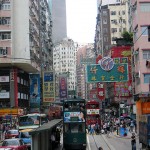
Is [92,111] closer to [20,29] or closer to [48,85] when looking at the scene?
[48,85]

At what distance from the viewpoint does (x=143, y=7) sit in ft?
128

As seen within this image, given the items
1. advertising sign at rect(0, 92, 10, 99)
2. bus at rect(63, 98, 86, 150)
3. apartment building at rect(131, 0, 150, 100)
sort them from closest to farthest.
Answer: bus at rect(63, 98, 86, 150), apartment building at rect(131, 0, 150, 100), advertising sign at rect(0, 92, 10, 99)

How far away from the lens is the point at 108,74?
34.8 meters

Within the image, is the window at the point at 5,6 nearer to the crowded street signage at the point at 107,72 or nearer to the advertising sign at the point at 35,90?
the advertising sign at the point at 35,90

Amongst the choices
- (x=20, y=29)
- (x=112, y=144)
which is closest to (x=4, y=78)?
(x=20, y=29)

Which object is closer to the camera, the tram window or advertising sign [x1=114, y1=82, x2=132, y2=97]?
the tram window

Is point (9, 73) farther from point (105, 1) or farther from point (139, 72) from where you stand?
point (105, 1)

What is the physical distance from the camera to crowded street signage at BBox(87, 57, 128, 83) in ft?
113

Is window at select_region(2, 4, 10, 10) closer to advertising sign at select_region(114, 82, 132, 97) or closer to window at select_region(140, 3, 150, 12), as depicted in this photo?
advertising sign at select_region(114, 82, 132, 97)

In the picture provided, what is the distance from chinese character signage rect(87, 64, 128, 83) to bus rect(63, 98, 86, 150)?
9.39 metres

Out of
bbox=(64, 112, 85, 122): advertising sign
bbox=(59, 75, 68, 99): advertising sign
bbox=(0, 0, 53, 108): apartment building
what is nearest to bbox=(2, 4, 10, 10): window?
bbox=(0, 0, 53, 108): apartment building

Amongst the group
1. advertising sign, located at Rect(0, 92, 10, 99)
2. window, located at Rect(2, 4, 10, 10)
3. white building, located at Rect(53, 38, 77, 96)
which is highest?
white building, located at Rect(53, 38, 77, 96)

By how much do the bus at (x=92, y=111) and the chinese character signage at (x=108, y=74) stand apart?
10.5m

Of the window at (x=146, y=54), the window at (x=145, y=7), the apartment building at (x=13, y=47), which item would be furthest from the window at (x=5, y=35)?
the window at (x=146, y=54)
